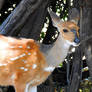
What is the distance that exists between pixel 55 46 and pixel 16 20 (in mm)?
691

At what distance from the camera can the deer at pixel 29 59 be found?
2.51 metres

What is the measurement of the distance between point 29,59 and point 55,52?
0.82ft

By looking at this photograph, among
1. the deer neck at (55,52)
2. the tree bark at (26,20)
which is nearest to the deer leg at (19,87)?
the deer neck at (55,52)

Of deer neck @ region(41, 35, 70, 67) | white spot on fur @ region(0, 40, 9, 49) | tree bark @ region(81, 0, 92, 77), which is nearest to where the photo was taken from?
deer neck @ region(41, 35, 70, 67)

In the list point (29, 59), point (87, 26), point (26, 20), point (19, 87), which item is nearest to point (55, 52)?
point (29, 59)

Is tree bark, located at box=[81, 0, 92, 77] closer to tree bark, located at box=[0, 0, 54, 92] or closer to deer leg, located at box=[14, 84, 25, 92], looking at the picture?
tree bark, located at box=[0, 0, 54, 92]

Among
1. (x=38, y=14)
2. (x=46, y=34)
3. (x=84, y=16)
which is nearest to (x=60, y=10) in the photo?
(x=46, y=34)

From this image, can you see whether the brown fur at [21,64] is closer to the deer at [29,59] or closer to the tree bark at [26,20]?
the deer at [29,59]

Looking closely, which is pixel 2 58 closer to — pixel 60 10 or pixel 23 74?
pixel 23 74

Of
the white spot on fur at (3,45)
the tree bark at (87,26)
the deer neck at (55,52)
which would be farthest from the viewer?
the tree bark at (87,26)

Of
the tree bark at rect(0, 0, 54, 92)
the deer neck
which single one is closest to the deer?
the deer neck

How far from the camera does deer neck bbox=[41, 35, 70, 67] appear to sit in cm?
250

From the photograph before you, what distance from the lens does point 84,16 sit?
304 centimetres

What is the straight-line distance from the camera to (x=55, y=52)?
8.36 ft
